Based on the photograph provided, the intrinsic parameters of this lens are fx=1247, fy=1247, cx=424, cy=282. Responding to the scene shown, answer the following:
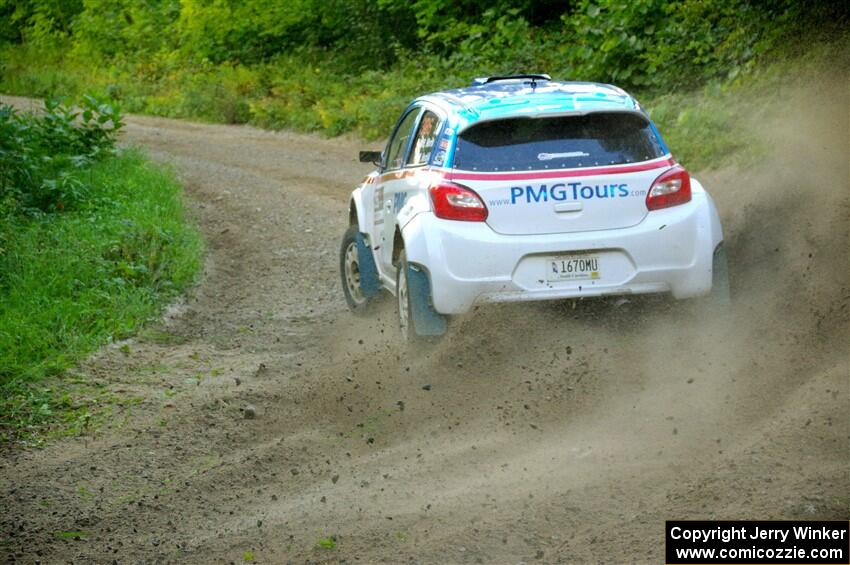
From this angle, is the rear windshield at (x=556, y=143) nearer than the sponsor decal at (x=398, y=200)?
Yes

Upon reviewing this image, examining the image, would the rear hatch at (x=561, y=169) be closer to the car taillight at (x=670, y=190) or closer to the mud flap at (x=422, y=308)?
the car taillight at (x=670, y=190)

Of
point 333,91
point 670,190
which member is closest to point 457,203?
point 670,190

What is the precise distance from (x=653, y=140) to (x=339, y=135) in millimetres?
15063

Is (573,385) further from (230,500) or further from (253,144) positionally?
(253,144)

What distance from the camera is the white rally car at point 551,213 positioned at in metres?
7.48

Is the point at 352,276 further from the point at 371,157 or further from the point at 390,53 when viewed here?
the point at 390,53

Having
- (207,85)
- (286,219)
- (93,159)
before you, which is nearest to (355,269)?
(286,219)

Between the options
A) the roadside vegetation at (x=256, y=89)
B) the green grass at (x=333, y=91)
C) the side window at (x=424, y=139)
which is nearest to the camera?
the side window at (x=424, y=139)

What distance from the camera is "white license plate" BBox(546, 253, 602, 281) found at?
7488 millimetres

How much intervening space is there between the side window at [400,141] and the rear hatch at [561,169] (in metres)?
1.41

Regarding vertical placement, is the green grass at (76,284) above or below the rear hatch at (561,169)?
below

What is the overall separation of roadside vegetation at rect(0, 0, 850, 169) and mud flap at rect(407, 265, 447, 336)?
19.9 ft

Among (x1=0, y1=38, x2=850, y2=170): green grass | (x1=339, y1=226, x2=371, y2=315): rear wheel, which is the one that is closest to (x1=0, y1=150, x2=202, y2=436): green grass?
(x1=339, y1=226, x2=371, y2=315): rear wheel

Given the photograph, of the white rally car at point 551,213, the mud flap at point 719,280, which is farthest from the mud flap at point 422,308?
the mud flap at point 719,280
